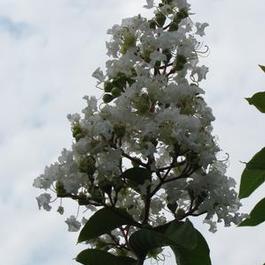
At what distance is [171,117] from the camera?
2.22m

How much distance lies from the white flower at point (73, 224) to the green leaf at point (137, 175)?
24 cm

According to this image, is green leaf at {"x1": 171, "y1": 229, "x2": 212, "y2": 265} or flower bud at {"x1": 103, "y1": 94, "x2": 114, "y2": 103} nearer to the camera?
green leaf at {"x1": 171, "y1": 229, "x2": 212, "y2": 265}

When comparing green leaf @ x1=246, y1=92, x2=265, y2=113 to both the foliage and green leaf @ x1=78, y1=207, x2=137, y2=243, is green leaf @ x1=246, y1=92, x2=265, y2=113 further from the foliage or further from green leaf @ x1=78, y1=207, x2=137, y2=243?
green leaf @ x1=78, y1=207, x2=137, y2=243

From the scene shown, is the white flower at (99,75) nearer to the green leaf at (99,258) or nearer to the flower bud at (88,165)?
the flower bud at (88,165)

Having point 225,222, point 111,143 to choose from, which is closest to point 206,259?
point 225,222

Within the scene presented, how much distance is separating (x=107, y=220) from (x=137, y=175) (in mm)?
182

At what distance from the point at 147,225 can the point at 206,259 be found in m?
0.23

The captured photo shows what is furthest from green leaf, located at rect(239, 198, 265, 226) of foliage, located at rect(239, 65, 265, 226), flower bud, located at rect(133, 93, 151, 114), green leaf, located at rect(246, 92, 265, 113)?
flower bud, located at rect(133, 93, 151, 114)

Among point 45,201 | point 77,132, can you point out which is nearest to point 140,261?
point 45,201

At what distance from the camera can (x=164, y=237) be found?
2.14m

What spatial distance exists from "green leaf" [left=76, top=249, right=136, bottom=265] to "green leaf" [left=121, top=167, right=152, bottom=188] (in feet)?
0.84

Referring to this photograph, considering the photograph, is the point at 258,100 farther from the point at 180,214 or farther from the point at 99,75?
the point at 99,75

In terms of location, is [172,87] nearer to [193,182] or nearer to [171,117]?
[171,117]

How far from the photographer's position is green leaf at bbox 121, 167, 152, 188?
2.27m
